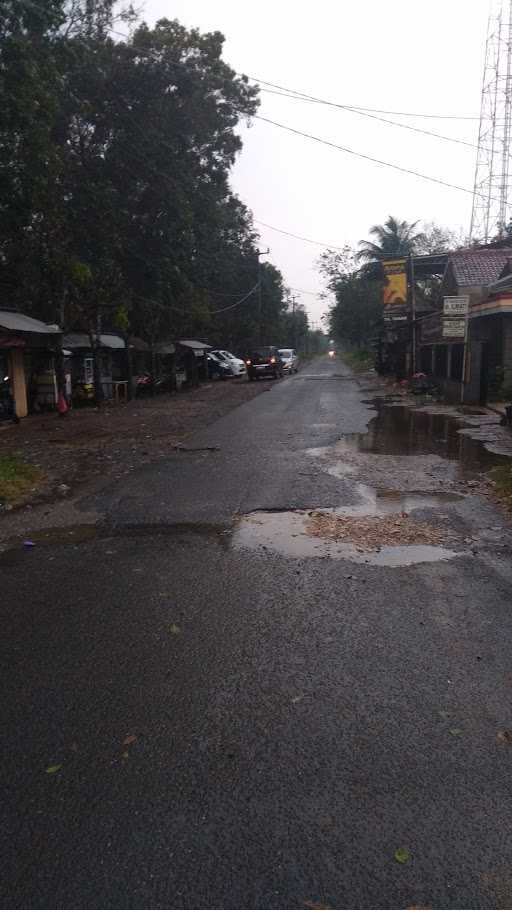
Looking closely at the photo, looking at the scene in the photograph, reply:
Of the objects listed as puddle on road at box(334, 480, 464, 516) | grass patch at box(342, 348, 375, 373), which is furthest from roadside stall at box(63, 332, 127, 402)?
grass patch at box(342, 348, 375, 373)

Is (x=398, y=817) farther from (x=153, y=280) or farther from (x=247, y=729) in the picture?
(x=153, y=280)

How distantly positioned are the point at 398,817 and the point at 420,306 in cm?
3378

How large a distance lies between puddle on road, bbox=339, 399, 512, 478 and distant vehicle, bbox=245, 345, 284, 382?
20932mm

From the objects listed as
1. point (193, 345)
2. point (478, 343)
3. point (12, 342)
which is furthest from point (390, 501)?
point (193, 345)

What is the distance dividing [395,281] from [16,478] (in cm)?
2189

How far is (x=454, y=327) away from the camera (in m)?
19.9

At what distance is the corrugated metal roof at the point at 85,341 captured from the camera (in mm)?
23433

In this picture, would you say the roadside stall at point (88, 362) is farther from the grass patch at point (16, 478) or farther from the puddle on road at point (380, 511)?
the puddle on road at point (380, 511)

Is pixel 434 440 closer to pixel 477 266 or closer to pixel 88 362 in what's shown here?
pixel 88 362

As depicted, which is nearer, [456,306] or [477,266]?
[456,306]

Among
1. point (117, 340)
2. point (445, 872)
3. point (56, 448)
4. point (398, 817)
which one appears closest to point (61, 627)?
point (398, 817)

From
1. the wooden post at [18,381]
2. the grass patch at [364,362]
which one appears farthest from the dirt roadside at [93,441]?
the grass patch at [364,362]

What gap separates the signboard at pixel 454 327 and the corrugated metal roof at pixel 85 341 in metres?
12.0

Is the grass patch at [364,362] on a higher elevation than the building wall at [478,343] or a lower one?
lower
